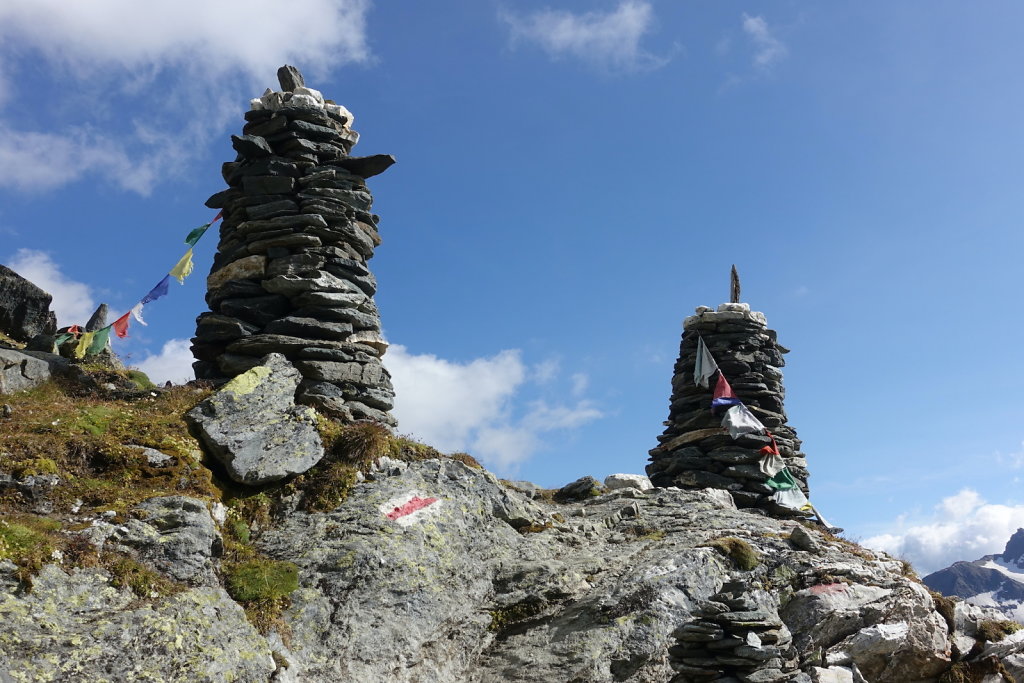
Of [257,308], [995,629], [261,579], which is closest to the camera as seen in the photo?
[261,579]

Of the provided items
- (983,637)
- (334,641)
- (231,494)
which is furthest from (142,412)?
(983,637)

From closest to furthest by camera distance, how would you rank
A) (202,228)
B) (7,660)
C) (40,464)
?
(7,660)
(40,464)
(202,228)

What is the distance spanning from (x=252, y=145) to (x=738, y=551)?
13594 millimetres

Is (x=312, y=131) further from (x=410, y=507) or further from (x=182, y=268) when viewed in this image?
(x=410, y=507)

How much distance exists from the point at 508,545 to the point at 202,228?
11730 mm

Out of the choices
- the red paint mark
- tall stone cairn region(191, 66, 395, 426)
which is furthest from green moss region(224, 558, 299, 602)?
tall stone cairn region(191, 66, 395, 426)

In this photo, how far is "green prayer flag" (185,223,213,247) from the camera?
2183 centimetres

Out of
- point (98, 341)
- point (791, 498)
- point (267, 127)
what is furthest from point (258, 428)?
point (791, 498)

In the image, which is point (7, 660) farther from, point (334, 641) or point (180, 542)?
point (334, 641)

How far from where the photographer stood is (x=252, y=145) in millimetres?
20422

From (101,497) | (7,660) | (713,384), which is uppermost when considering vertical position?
(713,384)

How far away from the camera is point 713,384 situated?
87.8 feet

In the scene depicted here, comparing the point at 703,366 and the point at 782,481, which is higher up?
the point at 703,366

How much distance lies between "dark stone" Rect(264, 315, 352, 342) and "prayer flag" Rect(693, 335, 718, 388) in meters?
12.3
